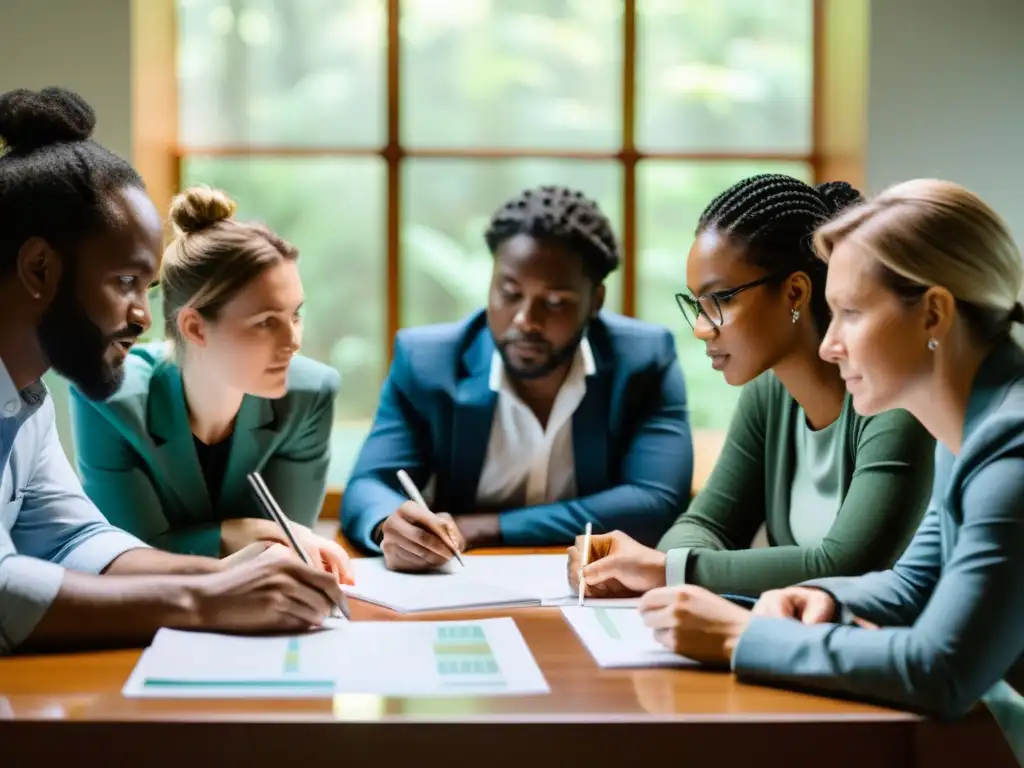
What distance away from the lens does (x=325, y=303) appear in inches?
143

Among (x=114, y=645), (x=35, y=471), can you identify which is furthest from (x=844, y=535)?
(x=35, y=471)

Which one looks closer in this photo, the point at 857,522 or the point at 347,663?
the point at 347,663

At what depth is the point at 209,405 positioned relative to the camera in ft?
7.58

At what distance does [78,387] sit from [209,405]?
58 centimetres

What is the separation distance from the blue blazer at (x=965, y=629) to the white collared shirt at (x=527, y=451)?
1.28 meters

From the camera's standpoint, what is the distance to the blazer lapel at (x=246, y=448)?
2330 millimetres

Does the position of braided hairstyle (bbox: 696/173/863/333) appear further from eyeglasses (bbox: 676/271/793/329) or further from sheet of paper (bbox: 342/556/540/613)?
sheet of paper (bbox: 342/556/540/613)

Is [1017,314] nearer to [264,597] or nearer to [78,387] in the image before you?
[264,597]

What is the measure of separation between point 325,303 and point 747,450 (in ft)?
6.02

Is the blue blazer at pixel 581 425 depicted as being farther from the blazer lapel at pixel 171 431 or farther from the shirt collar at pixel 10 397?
the shirt collar at pixel 10 397

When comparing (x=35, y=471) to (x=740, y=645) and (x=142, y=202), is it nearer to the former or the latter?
(x=142, y=202)

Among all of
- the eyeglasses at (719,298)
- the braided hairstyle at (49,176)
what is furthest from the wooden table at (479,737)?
the eyeglasses at (719,298)

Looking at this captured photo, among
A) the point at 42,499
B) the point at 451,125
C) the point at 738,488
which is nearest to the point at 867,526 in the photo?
the point at 738,488

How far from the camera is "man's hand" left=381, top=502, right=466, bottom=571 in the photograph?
2.01m
